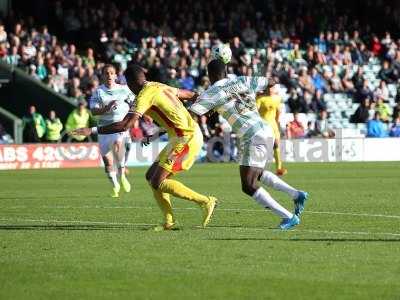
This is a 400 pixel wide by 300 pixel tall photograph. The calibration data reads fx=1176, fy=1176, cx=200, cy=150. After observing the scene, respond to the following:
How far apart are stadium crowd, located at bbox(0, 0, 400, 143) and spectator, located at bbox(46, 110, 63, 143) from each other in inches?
50.8

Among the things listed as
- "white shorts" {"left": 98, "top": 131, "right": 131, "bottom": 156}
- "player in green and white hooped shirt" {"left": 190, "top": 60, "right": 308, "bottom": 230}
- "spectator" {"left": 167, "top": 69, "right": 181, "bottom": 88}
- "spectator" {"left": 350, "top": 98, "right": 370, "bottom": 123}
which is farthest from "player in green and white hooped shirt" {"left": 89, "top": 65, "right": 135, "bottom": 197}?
"spectator" {"left": 350, "top": 98, "right": 370, "bottom": 123}

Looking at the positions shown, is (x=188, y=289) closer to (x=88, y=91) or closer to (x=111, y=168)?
(x=111, y=168)

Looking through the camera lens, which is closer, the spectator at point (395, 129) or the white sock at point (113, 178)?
the white sock at point (113, 178)

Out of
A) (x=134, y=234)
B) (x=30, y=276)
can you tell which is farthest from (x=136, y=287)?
(x=134, y=234)

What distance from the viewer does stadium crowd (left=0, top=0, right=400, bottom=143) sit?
3744cm

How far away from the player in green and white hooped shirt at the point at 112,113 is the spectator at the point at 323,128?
1893cm

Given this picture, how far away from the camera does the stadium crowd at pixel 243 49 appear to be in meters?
37.4

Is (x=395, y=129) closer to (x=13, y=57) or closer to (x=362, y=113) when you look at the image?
(x=362, y=113)

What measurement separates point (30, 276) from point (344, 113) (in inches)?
1347

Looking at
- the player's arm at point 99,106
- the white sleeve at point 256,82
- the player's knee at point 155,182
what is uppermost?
the white sleeve at point 256,82

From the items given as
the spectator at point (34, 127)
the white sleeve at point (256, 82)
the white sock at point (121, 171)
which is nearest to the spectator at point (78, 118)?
the spectator at point (34, 127)

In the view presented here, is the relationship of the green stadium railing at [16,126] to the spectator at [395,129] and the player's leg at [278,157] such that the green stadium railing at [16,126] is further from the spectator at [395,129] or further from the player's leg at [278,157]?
the spectator at [395,129]

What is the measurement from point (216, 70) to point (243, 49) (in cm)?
2749

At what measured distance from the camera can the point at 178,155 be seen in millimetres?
14773
